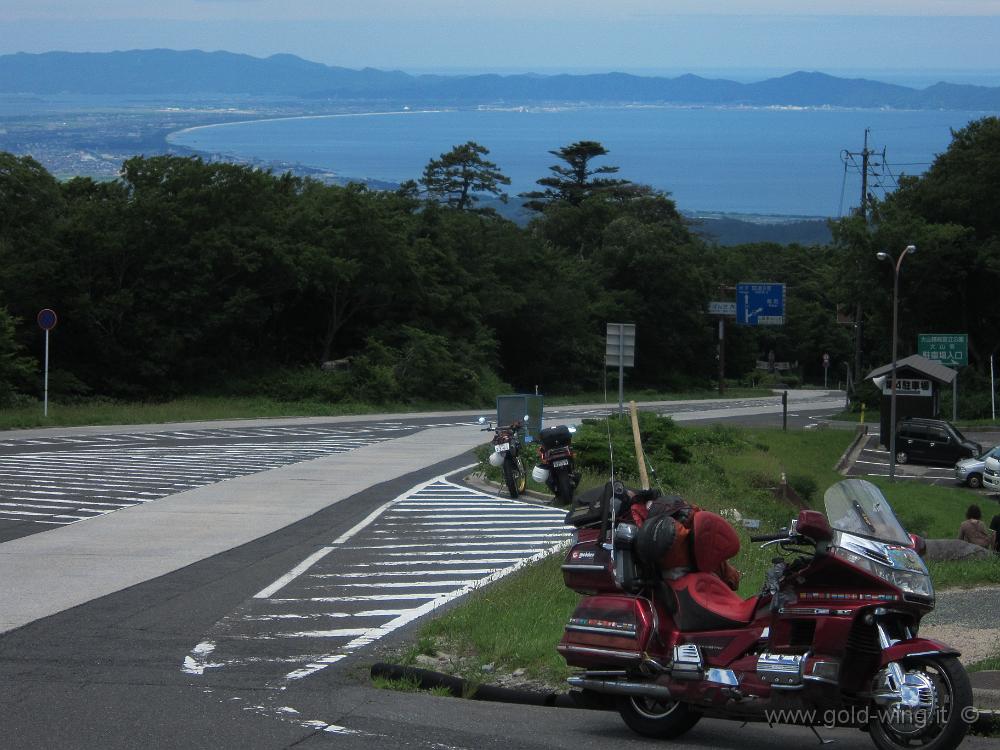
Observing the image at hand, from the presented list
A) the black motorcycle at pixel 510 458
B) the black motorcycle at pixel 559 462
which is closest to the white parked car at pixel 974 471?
the black motorcycle at pixel 510 458

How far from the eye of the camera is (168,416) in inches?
1612

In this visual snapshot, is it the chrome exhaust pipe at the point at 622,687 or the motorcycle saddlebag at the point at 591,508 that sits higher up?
the motorcycle saddlebag at the point at 591,508

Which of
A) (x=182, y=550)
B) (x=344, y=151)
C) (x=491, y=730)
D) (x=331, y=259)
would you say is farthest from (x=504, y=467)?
(x=344, y=151)

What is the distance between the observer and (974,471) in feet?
120

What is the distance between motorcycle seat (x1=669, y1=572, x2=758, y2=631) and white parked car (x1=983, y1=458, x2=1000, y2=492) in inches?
1193

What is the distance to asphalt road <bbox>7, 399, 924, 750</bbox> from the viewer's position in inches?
298

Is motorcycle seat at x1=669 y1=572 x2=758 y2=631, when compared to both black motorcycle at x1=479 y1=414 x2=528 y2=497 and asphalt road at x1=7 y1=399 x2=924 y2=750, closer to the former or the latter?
asphalt road at x1=7 y1=399 x2=924 y2=750

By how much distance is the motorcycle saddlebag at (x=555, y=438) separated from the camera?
800 inches

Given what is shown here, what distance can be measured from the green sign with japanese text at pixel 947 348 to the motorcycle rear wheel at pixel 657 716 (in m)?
54.5

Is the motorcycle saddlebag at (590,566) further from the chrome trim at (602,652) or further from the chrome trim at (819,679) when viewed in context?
the chrome trim at (819,679)

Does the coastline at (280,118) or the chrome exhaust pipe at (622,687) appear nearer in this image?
the chrome exhaust pipe at (622,687)

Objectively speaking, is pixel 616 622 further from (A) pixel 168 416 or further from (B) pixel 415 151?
(B) pixel 415 151

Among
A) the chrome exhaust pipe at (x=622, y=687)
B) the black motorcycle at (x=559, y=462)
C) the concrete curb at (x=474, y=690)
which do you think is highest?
the chrome exhaust pipe at (x=622, y=687)

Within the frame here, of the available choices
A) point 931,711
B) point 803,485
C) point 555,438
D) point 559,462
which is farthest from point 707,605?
point 803,485
